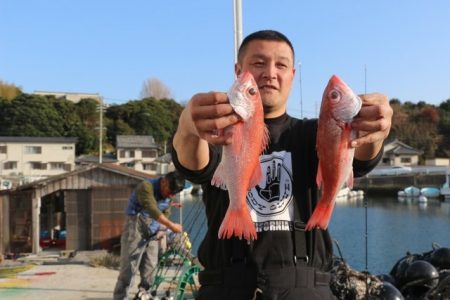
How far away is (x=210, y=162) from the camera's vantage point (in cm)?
223

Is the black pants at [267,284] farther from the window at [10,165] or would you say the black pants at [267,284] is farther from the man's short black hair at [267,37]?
the window at [10,165]

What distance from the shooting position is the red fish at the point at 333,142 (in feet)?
6.16

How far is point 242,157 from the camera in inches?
76.4

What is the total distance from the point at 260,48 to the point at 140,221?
507cm

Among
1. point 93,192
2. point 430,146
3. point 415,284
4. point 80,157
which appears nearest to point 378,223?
point 93,192

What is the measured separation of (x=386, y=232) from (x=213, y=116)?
2610 cm

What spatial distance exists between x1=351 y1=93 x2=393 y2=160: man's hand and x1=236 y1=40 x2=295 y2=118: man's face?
42 cm

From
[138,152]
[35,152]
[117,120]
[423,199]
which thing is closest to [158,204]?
[423,199]

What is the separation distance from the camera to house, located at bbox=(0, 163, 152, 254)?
14.2 meters

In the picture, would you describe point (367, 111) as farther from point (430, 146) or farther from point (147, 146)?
point (430, 146)

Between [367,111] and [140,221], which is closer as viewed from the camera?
[367,111]

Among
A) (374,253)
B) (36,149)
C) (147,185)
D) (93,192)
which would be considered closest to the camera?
Result: (147,185)

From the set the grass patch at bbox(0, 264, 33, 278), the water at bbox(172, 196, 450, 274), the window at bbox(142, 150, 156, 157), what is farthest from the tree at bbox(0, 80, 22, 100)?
the grass patch at bbox(0, 264, 33, 278)

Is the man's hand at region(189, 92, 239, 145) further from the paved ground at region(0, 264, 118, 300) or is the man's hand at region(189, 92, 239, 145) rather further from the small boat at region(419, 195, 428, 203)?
the small boat at region(419, 195, 428, 203)
